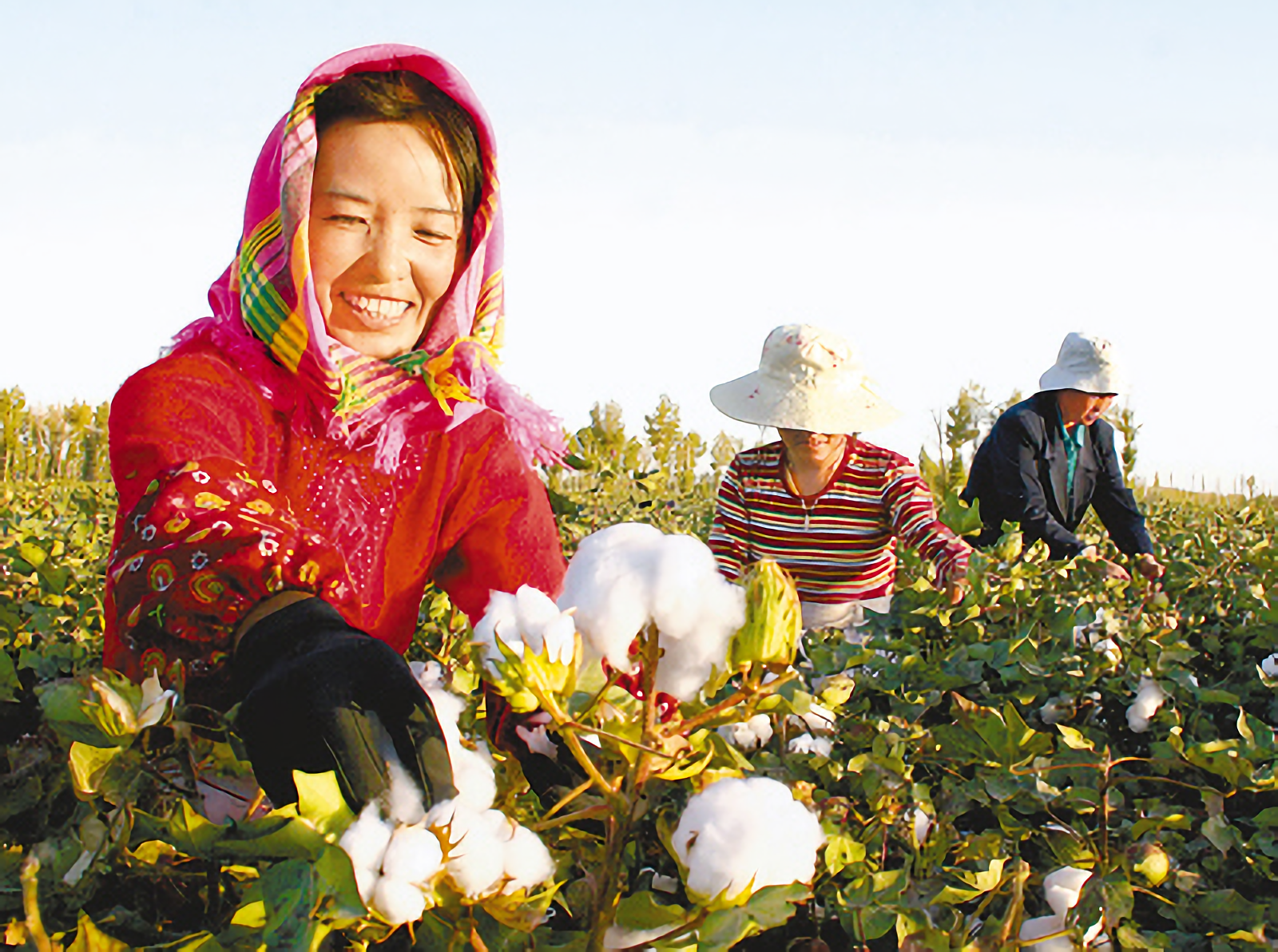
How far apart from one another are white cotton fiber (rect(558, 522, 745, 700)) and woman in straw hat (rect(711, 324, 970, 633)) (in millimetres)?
2397

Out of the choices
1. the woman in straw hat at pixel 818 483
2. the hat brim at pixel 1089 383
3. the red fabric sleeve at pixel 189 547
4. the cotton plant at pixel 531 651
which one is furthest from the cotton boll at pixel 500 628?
the hat brim at pixel 1089 383

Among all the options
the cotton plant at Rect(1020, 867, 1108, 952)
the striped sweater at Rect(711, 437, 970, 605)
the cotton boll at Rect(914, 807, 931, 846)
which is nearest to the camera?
the cotton plant at Rect(1020, 867, 1108, 952)

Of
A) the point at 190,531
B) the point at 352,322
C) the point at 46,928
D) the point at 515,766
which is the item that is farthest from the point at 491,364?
the point at 46,928

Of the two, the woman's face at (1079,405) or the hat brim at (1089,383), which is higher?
the hat brim at (1089,383)

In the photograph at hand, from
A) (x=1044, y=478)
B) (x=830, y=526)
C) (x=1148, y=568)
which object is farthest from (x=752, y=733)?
(x=1044, y=478)

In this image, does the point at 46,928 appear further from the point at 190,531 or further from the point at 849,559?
the point at 849,559

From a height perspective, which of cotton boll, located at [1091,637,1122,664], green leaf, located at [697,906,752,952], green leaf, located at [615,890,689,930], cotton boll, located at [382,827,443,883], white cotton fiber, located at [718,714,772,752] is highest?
cotton boll, located at [382,827,443,883]

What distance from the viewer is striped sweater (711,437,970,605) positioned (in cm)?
315

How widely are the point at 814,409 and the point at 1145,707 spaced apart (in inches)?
68.5

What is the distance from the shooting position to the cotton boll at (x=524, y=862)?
60 cm

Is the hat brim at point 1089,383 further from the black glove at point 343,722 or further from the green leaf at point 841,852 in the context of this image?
the black glove at point 343,722

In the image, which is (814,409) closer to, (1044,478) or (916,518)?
(916,518)

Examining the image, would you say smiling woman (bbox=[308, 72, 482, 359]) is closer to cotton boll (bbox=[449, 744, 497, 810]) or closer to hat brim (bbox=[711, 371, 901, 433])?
cotton boll (bbox=[449, 744, 497, 810])

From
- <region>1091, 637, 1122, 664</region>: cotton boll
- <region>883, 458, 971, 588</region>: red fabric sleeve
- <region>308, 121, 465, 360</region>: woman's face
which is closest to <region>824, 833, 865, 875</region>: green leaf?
<region>1091, 637, 1122, 664</region>: cotton boll
